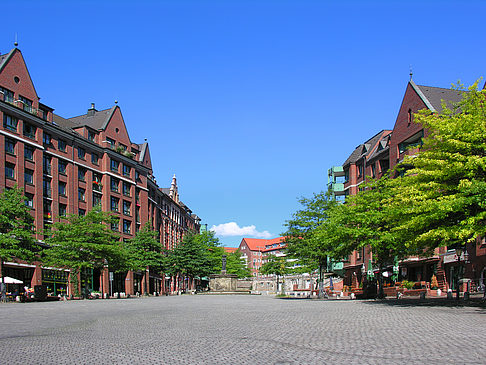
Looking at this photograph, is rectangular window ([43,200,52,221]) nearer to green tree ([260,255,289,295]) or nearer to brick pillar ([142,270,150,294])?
brick pillar ([142,270,150,294])

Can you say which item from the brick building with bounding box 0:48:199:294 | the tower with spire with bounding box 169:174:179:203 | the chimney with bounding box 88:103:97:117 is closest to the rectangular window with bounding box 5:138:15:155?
the brick building with bounding box 0:48:199:294

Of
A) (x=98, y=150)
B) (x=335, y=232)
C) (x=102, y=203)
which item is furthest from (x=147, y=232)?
(x=335, y=232)

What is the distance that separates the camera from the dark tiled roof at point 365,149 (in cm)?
7225

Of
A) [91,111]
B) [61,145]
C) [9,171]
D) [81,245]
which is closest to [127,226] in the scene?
[91,111]

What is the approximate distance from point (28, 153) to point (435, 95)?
140ft

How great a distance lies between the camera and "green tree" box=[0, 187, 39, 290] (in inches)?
1628

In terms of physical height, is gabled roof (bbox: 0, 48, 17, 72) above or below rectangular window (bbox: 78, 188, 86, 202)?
above

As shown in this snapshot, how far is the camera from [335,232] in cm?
3609

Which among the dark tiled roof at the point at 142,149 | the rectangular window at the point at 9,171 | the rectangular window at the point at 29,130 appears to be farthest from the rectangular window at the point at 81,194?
the dark tiled roof at the point at 142,149

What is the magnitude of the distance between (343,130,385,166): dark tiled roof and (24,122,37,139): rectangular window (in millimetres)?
40854

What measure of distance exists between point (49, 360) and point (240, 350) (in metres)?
3.55

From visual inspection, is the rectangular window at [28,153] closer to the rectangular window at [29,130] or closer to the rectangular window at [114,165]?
the rectangular window at [29,130]

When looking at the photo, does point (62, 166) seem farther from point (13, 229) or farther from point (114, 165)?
point (13, 229)

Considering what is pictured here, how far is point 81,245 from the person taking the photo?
50.9 metres
